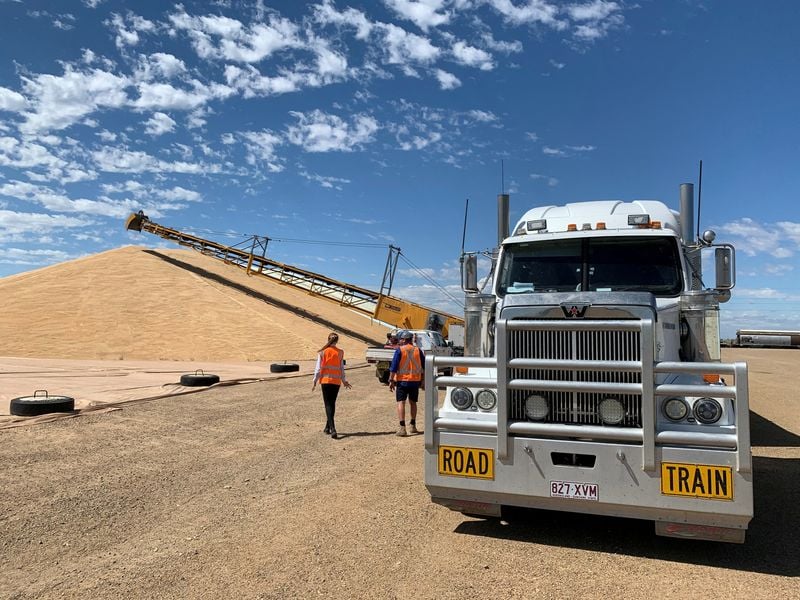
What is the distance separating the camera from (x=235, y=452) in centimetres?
859

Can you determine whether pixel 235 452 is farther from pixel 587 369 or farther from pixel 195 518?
pixel 587 369

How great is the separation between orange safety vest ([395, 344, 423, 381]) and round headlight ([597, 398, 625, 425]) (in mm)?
5422

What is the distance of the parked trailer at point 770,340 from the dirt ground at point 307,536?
67.8m

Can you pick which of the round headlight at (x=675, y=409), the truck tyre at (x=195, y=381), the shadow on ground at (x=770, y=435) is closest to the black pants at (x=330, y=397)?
the round headlight at (x=675, y=409)

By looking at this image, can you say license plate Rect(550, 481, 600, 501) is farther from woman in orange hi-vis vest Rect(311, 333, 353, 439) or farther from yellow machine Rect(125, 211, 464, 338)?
yellow machine Rect(125, 211, 464, 338)

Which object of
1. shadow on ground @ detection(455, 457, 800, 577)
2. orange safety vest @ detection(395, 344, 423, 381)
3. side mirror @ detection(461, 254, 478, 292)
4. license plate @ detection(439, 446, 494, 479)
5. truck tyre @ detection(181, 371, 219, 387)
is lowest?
shadow on ground @ detection(455, 457, 800, 577)

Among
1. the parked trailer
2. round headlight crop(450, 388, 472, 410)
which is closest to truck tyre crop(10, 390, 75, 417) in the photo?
round headlight crop(450, 388, 472, 410)

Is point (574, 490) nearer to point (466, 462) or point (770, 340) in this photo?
point (466, 462)

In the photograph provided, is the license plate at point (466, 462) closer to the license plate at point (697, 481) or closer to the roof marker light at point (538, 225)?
the license plate at point (697, 481)

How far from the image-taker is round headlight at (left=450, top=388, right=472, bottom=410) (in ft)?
17.3

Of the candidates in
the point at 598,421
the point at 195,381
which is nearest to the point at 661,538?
the point at 598,421

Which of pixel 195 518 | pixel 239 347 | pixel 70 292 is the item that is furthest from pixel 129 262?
pixel 195 518

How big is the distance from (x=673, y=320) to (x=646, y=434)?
71.5 inches

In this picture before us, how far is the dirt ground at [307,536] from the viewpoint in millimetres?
4207
